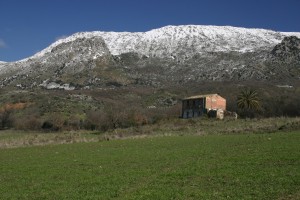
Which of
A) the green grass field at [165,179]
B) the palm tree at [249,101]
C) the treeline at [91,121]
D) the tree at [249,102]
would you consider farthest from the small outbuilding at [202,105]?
the green grass field at [165,179]

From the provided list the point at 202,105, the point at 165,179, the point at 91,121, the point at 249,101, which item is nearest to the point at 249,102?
the point at 249,101

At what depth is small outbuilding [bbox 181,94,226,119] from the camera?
4924 inches

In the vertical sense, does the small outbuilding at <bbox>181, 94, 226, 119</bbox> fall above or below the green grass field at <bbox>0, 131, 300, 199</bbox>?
above

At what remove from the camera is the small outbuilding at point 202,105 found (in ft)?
410

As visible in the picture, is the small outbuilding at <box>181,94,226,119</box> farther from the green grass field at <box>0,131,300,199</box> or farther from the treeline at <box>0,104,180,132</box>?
the green grass field at <box>0,131,300,199</box>

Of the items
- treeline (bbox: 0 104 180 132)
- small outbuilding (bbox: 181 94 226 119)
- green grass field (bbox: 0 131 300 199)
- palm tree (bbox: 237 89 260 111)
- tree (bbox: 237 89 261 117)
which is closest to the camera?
green grass field (bbox: 0 131 300 199)

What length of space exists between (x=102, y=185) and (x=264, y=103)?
107796mm

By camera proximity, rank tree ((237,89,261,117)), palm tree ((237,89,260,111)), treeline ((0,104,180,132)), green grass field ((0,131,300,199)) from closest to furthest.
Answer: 1. green grass field ((0,131,300,199))
2. treeline ((0,104,180,132))
3. tree ((237,89,261,117))
4. palm tree ((237,89,260,111))

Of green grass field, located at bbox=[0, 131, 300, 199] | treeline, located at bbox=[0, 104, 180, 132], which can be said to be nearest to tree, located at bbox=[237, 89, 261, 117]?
treeline, located at bbox=[0, 104, 180, 132]

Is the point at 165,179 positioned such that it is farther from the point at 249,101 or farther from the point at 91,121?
the point at 249,101

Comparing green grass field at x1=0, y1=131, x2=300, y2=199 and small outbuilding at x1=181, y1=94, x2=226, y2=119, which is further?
small outbuilding at x1=181, y1=94, x2=226, y2=119

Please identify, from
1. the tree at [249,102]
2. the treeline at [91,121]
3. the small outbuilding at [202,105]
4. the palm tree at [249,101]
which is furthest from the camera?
the small outbuilding at [202,105]

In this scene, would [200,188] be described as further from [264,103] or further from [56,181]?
[264,103]

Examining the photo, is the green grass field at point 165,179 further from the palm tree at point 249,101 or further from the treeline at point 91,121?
the palm tree at point 249,101
